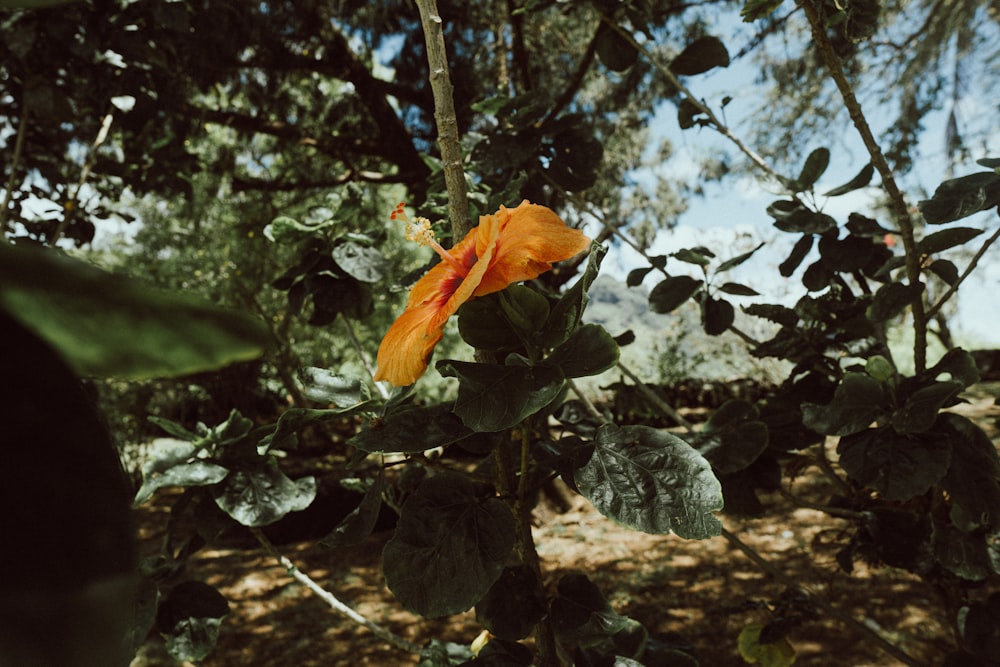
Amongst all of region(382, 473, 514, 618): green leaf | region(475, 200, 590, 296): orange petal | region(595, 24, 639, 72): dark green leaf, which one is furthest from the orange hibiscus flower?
region(595, 24, 639, 72): dark green leaf

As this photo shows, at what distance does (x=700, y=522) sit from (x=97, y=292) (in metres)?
0.53

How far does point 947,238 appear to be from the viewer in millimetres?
874

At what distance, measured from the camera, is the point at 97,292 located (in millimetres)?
98

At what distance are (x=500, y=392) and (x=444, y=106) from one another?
0.27 metres

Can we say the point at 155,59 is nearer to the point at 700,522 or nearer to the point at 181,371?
the point at 700,522

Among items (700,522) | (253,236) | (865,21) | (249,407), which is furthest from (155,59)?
(249,407)

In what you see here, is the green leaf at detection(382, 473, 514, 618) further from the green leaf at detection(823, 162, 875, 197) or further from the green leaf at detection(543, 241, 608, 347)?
the green leaf at detection(823, 162, 875, 197)

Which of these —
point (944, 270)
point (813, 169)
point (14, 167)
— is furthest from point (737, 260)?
point (14, 167)

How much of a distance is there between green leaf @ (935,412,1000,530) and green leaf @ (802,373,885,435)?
0.32ft

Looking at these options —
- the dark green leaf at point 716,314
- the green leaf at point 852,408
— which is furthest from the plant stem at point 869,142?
the dark green leaf at point 716,314

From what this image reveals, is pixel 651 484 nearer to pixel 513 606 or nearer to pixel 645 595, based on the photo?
pixel 513 606

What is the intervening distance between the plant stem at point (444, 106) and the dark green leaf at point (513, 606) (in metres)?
0.39

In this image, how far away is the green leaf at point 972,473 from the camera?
870 millimetres

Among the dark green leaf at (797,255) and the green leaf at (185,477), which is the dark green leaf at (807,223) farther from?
the green leaf at (185,477)
